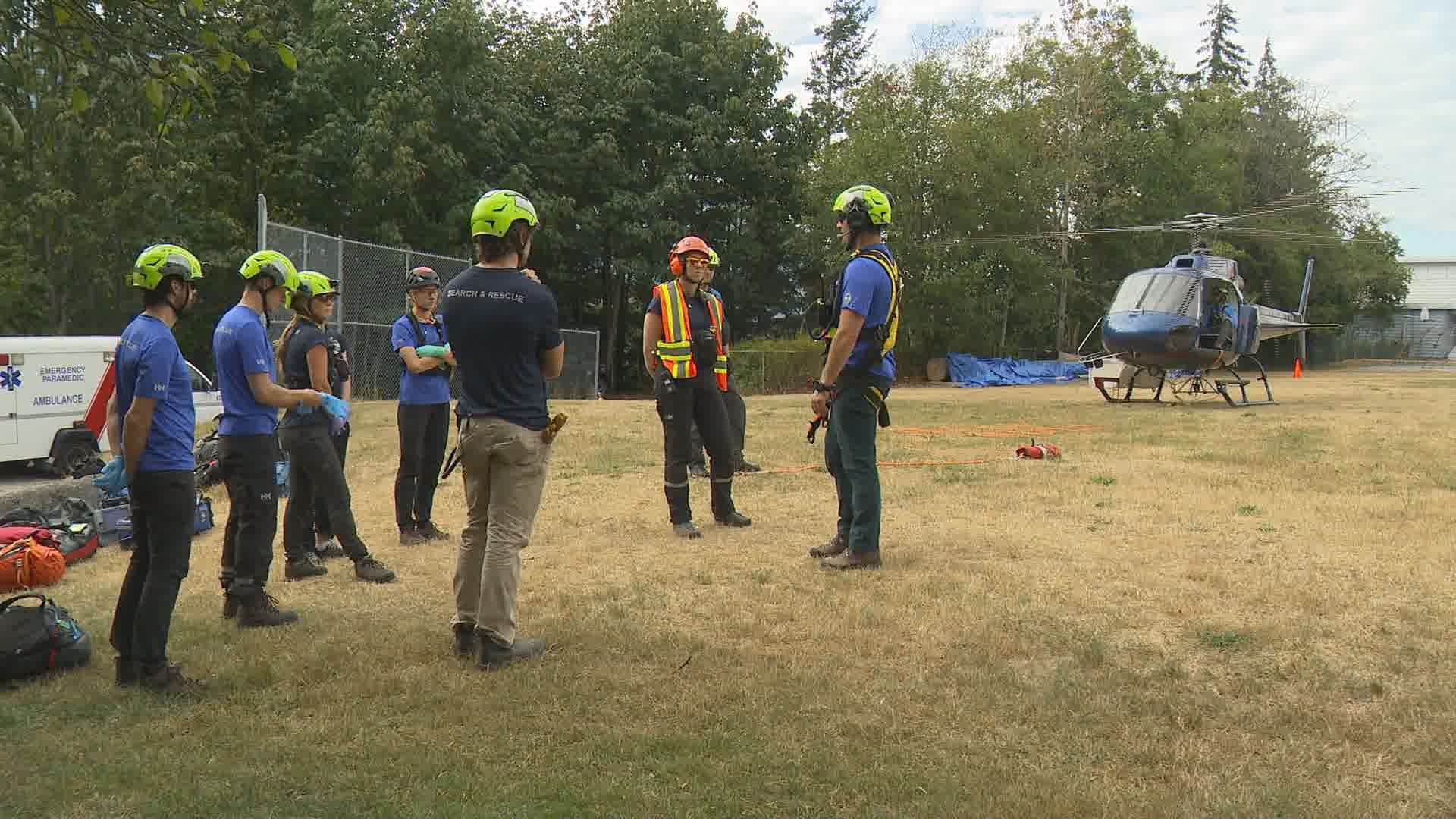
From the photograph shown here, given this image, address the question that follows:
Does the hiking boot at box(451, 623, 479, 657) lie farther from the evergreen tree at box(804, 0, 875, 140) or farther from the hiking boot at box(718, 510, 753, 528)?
the evergreen tree at box(804, 0, 875, 140)

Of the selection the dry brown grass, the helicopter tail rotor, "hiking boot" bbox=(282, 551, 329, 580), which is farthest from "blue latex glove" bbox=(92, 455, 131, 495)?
the helicopter tail rotor

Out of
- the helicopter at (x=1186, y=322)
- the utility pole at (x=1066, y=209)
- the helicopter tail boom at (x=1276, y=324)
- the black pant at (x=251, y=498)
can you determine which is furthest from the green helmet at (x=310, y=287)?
the utility pole at (x=1066, y=209)

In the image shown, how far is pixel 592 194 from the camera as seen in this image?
31.3 m

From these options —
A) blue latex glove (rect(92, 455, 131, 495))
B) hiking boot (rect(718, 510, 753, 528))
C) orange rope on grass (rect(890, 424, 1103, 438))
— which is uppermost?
blue latex glove (rect(92, 455, 131, 495))

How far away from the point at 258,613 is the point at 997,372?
30584mm

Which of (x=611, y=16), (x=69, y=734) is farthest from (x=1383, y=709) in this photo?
(x=611, y=16)

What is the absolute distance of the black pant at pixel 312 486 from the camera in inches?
239

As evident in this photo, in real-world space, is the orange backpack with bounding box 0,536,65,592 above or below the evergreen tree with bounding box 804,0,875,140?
below

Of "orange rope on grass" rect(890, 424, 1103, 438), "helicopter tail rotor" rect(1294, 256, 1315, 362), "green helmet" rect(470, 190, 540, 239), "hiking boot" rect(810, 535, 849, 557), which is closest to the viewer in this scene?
"green helmet" rect(470, 190, 540, 239)

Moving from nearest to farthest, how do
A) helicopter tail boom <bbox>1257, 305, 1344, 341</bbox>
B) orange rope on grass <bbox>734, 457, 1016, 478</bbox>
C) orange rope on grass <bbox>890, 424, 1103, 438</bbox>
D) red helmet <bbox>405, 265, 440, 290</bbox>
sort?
1. red helmet <bbox>405, 265, 440, 290</bbox>
2. orange rope on grass <bbox>734, 457, 1016, 478</bbox>
3. orange rope on grass <bbox>890, 424, 1103, 438</bbox>
4. helicopter tail boom <bbox>1257, 305, 1344, 341</bbox>

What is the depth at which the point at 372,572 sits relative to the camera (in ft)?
20.2

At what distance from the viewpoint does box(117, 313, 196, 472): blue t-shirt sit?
13.5 feet

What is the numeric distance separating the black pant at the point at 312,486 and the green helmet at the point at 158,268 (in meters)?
1.85

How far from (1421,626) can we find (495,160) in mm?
27209
